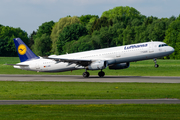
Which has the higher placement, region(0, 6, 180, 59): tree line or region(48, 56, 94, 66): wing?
region(0, 6, 180, 59): tree line

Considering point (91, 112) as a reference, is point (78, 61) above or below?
above

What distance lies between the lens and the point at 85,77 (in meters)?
49.8

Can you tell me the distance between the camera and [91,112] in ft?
59.9

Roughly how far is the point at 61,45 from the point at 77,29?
10.7 m

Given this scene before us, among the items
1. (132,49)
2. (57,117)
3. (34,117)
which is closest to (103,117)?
(57,117)

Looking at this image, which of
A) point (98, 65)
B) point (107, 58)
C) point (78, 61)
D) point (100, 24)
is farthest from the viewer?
point (100, 24)

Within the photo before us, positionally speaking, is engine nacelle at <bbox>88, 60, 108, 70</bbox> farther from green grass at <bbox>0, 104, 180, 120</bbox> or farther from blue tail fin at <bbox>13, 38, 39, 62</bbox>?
green grass at <bbox>0, 104, 180, 120</bbox>

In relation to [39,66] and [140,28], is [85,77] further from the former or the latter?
[140,28]

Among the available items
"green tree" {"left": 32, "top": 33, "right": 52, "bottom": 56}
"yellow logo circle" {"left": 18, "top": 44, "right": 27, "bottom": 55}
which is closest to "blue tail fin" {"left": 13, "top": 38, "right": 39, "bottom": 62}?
"yellow logo circle" {"left": 18, "top": 44, "right": 27, "bottom": 55}

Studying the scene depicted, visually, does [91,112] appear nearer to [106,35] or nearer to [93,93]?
[93,93]

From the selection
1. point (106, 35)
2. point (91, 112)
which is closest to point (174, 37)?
point (106, 35)

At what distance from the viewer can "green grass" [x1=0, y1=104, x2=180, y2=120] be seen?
16.8 m

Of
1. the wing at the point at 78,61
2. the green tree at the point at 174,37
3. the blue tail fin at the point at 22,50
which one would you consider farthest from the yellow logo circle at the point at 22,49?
the green tree at the point at 174,37

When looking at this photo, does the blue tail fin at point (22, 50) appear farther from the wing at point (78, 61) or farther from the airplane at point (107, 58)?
the wing at point (78, 61)
